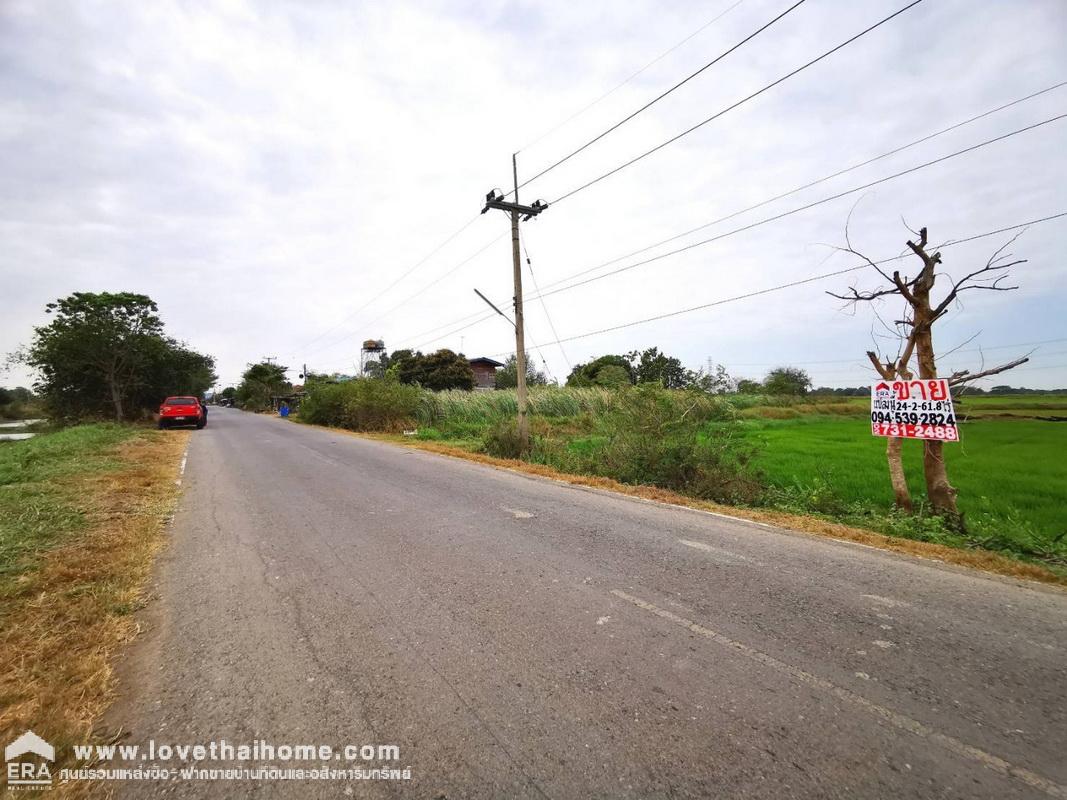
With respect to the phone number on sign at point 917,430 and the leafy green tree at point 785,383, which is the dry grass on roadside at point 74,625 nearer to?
the phone number on sign at point 917,430

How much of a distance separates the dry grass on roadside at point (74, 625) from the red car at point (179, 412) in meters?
19.9

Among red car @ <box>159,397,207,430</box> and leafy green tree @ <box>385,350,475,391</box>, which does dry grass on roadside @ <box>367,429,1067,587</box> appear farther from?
leafy green tree @ <box>385,350,475,391</box>

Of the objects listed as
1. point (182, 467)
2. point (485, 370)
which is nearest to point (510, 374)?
point (485, 370)

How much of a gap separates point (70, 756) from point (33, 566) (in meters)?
2.85

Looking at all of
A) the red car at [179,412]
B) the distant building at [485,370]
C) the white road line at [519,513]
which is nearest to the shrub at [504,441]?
the white road line at [519,513]

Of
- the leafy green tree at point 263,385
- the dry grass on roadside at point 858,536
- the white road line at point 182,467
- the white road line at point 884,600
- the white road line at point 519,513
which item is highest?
the leafy green tree at point 263,385

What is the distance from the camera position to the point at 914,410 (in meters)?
5.90

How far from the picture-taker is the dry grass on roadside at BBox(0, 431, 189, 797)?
2135 mm

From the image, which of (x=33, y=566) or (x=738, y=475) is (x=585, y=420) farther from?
(x=33, y=566)

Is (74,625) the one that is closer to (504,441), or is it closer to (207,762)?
(207,762)

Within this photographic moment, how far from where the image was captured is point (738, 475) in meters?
7.84

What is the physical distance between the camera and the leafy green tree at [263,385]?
57.9 m

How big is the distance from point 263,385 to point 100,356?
37.6 metres

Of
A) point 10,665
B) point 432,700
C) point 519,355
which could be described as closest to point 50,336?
point 519,355
